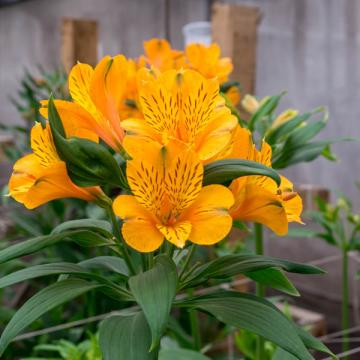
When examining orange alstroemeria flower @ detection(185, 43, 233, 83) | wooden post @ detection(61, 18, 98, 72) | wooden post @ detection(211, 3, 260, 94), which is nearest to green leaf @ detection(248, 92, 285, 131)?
orange alstroemeria flower @ detection(185, 43, 233, 83)

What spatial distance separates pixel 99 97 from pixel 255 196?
0.16 m

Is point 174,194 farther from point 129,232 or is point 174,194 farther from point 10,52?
point 10,52

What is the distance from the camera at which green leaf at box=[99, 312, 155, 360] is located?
0.48 m

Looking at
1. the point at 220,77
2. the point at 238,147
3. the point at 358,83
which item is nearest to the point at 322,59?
the point at 358,83

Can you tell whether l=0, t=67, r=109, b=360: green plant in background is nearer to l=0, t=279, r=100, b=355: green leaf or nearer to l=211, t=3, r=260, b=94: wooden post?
l=211, t=3, r=260, b=94: wooden post

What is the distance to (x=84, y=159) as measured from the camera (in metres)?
0.49

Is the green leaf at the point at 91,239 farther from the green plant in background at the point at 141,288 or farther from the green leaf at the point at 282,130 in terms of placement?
the green leaf at the point at 282,130

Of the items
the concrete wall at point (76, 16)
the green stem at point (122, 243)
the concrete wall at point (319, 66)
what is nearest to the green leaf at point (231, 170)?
the green stem at point (122, 243)

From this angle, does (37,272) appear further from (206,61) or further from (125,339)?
(206,61)

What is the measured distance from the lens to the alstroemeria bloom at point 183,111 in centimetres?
52

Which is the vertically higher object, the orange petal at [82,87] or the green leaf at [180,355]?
the orange petal at [82,87]

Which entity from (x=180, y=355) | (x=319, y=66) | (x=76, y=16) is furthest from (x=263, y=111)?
(x=76, y=16)

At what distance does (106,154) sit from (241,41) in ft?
3.62

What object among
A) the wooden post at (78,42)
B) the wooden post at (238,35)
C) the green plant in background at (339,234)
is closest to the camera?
the green plant in background at (339,234)
